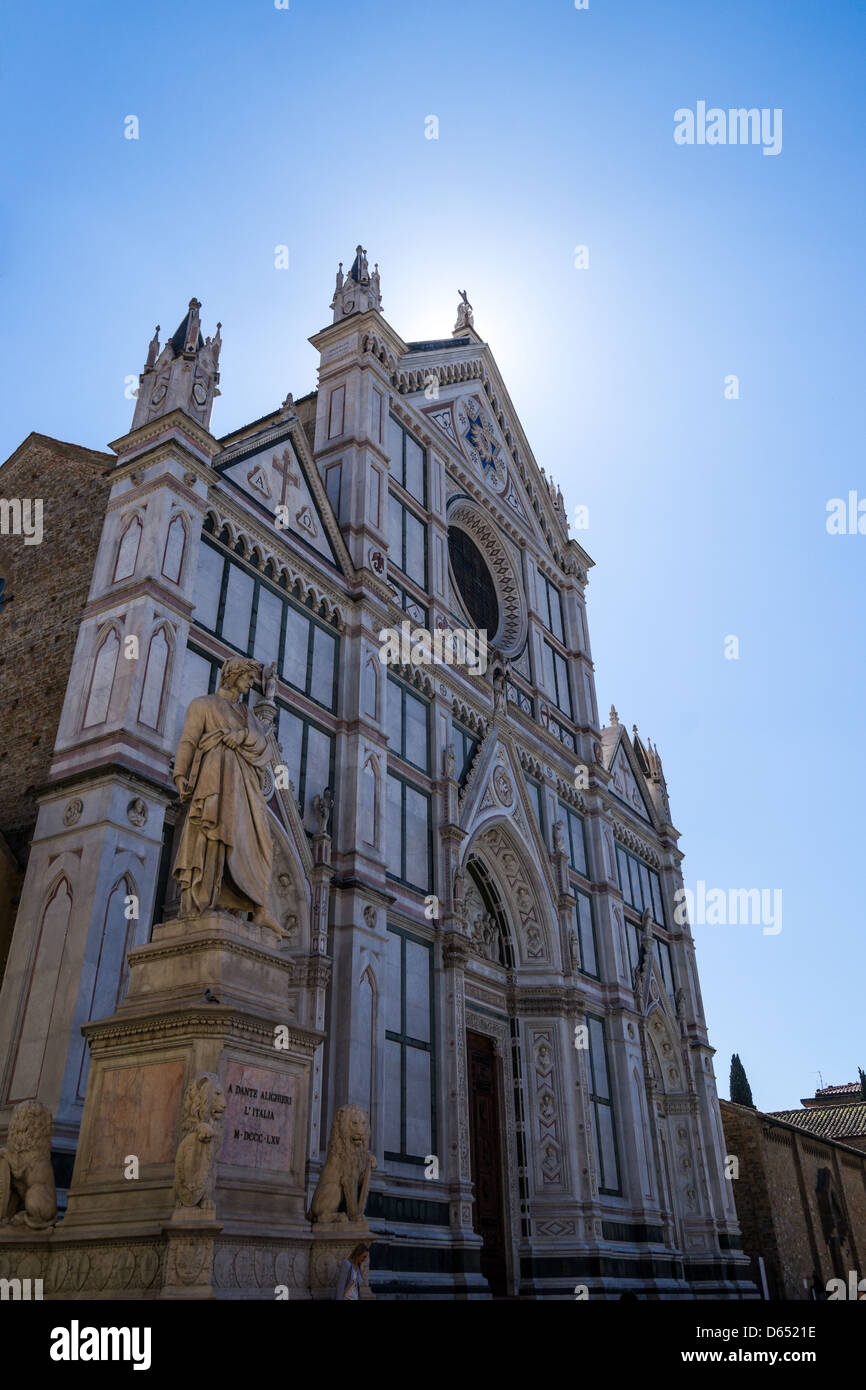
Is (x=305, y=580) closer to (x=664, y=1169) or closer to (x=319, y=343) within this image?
(x=319, y=343)

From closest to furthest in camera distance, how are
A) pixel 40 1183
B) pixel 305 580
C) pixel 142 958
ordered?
pixel 40 1183
pixel 142 958
pixel 305 580

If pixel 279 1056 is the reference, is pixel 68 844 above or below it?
above

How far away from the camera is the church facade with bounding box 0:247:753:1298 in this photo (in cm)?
1262

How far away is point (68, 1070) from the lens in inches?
411

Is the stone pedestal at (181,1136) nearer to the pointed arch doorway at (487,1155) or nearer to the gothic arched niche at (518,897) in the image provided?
the pointed arch doorway at (487,1155)

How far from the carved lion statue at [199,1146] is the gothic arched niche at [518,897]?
569 inches

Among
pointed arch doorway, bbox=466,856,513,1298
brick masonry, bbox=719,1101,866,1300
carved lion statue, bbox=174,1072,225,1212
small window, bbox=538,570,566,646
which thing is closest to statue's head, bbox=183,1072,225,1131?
carved lion statue, bbox=174,1072,225,1212

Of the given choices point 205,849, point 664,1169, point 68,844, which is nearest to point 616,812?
point 664,1169

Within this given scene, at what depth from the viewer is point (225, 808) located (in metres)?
8.61

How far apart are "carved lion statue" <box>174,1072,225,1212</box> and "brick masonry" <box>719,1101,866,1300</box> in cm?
2690

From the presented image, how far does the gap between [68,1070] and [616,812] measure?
1960 centimetres

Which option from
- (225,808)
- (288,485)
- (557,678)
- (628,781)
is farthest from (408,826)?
(628,781)

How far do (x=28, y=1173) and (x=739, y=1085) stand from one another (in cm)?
5425

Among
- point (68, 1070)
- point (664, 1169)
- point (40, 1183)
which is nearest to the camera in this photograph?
point (40, 1183)
